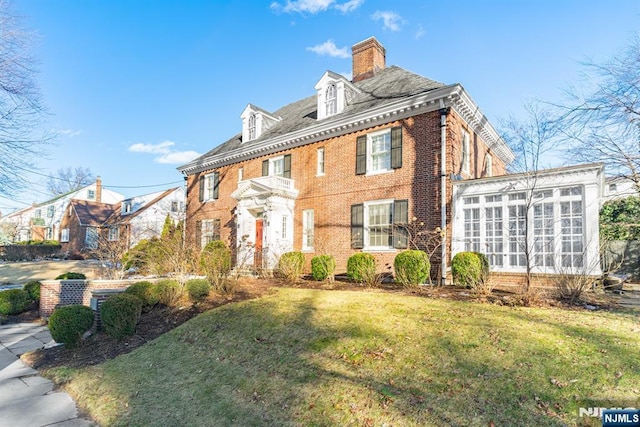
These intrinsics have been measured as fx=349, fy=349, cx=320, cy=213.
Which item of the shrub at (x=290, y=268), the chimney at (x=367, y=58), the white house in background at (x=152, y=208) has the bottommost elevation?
the shrub at (x=290, y=268)

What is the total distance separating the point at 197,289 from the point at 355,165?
791 cm

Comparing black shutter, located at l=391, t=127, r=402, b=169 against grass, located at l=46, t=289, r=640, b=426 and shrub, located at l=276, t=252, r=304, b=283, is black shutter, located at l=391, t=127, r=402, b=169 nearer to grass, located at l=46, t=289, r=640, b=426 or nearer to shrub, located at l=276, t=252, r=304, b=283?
shrub, located at l=276, t=252, r=304, b=283

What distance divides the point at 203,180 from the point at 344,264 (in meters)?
11.4

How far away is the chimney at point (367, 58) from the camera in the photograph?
17.5 meters

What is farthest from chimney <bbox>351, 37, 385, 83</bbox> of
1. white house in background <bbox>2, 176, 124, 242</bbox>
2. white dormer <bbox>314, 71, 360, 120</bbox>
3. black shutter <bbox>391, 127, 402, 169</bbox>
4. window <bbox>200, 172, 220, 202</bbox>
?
white house in background <bbox>2, 176, 124, 242</bbox>

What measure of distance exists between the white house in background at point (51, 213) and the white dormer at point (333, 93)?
35005 mm

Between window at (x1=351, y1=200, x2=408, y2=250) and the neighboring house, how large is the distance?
934 inches

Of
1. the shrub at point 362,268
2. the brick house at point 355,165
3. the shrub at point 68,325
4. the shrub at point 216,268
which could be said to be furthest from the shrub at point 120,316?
the shrub at point 362,268

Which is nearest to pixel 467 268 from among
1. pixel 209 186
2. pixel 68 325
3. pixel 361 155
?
pixel 361 155

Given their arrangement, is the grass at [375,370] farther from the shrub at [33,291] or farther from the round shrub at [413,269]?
the shrub at [33,291]

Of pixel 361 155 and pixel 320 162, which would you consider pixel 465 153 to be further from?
pixel 320 162

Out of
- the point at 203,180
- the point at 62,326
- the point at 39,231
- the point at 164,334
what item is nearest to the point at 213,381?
the point at 164,334

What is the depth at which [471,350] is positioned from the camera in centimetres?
445

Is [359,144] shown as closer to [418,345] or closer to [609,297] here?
[609,297]
